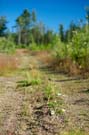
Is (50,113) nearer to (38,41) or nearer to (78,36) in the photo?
(78,36)

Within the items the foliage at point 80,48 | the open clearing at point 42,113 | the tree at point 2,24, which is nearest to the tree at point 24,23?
the tree at point 2,24

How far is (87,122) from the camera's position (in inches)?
222

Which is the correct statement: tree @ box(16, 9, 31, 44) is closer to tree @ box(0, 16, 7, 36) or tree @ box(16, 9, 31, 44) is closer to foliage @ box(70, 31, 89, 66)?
tree @ box(0, 16, 7, 36)

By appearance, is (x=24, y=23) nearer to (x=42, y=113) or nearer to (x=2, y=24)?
(x=2, y=24)

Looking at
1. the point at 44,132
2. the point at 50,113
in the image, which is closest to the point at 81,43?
the point at 50,113

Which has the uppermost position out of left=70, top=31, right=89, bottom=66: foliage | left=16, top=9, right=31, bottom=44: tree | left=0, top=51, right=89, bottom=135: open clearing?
left=16, top=9, right=31, bottom=44: tree

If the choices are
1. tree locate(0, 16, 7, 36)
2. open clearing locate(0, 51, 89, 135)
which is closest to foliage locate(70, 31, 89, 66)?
open clearing locate(0, 51, 89, 135)

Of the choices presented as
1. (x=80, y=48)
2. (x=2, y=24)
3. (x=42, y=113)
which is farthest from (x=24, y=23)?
(x=42, y=113)

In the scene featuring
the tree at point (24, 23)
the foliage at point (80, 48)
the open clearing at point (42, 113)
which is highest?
the tree at point (24, 23)

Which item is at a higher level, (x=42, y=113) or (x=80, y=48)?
(x=80, y=48)

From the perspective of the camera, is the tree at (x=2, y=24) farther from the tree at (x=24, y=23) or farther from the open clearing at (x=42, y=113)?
the open clearing at (x=42, y=113)

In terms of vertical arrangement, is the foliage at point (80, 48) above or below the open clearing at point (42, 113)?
above

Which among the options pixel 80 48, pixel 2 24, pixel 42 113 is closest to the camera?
pixel 42 113

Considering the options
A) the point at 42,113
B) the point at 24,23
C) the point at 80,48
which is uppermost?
the point at 24,23
